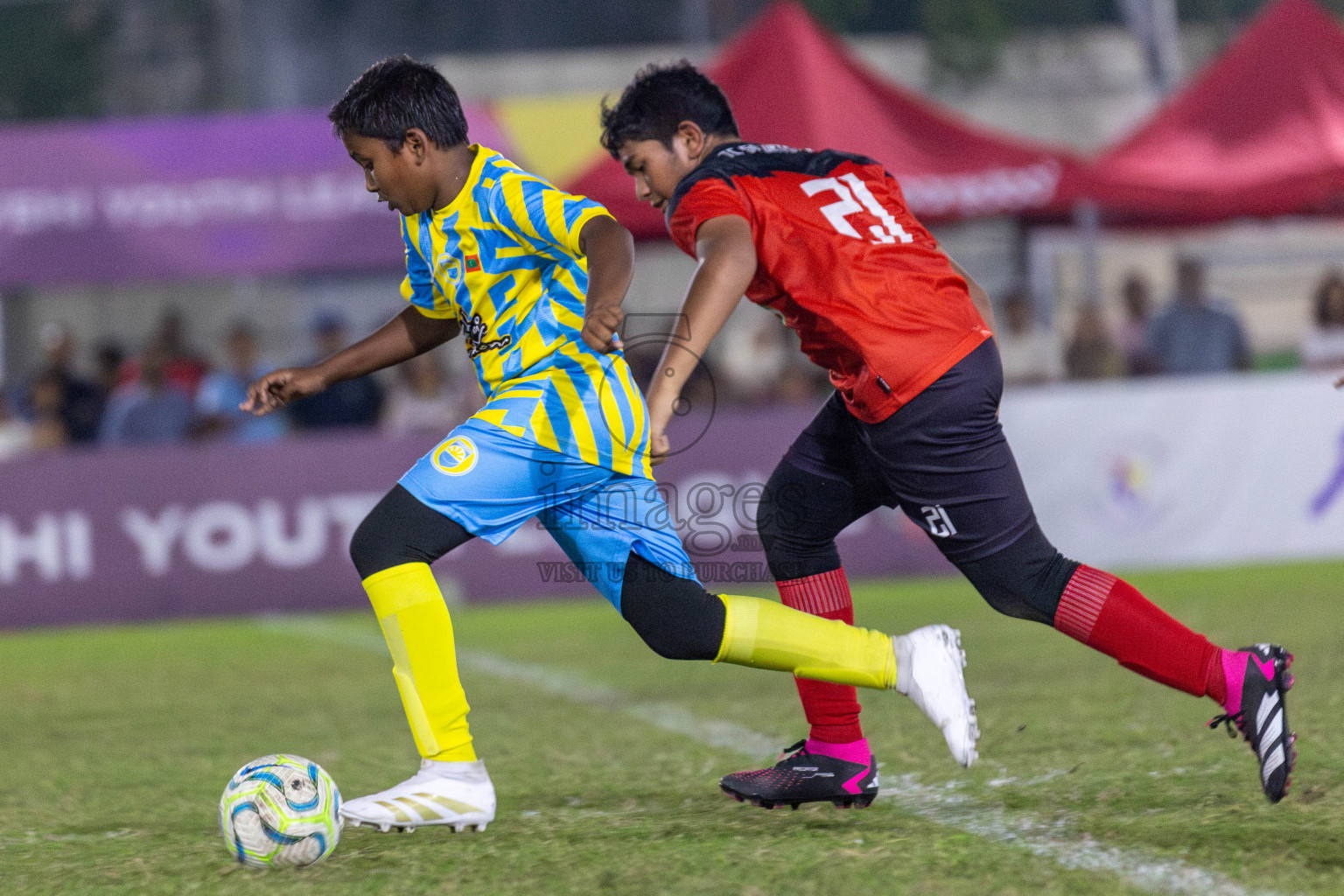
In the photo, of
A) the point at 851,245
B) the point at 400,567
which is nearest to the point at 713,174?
the point at 851,245

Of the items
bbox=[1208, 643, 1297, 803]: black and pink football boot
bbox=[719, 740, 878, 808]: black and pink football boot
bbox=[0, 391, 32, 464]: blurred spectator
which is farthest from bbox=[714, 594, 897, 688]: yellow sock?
bbox=[0, 391, 32, 464]: blurred spectator

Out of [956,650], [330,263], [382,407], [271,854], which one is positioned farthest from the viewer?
[330,263]

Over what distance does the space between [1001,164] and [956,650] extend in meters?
8.27

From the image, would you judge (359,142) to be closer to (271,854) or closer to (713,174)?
(713,174)

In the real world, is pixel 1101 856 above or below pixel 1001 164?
below

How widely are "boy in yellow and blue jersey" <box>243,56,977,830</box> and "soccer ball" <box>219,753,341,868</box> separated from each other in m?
0.06

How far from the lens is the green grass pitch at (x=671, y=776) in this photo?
9.53 feet

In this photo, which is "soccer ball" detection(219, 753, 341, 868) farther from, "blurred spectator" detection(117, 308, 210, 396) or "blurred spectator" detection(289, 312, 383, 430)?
"blurred spectator" detection(117, 308, 210, 396)

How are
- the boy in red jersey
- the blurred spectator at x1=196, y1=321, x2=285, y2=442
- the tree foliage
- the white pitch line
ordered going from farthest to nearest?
the tree foliage < the blurred spectator at x1=196, y1=321, x2=285, y2=442 < the boy in red jersey < the white pitch line

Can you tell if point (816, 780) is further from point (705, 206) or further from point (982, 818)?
point (705, 206)

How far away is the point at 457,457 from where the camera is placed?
3.24 meters

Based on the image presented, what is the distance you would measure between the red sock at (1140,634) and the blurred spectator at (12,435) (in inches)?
357

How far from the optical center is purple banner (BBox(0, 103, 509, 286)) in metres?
11.8

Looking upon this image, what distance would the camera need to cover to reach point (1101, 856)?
291cm
